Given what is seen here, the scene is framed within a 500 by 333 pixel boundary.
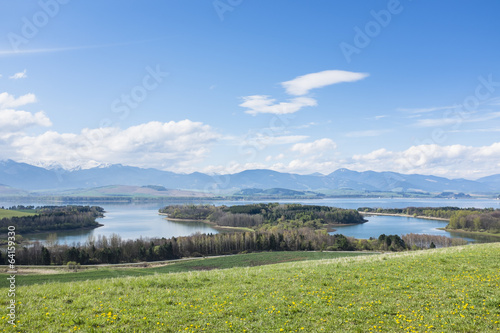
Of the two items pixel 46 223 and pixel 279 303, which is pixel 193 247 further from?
pixel 46 223

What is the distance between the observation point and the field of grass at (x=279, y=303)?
34.5ft

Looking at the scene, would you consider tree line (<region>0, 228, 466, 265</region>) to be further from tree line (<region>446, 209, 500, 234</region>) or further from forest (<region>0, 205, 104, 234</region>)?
forest (<region>0, 205, 104, 234</region>)

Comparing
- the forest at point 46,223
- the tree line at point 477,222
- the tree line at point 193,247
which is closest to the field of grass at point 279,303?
the tree line at point 193,247

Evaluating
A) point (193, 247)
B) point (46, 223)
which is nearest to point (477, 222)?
point (193, 247)

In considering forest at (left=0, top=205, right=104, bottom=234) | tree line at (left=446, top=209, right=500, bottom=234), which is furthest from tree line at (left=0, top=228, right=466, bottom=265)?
forest at (left=0, top=205, right=104, bottom=234)

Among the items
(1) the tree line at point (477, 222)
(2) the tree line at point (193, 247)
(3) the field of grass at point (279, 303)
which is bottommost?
(1) the tree line at point (477, 222)

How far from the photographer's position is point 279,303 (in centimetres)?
1250

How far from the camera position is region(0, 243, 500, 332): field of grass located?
1051 cm

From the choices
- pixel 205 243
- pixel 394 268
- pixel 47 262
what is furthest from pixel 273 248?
pixel 394 268

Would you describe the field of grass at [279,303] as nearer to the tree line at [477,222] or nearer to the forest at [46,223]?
the forest at [46,223]

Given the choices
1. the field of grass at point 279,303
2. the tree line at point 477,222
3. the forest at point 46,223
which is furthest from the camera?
the tree line at point 477,222

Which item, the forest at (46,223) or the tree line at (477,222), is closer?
the forest at (46,223)

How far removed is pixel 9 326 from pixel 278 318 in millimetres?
8547

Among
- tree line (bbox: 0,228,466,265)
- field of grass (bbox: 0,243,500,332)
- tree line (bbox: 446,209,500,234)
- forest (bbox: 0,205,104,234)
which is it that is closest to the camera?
field of grass (bbox: 0,243,500,332)
